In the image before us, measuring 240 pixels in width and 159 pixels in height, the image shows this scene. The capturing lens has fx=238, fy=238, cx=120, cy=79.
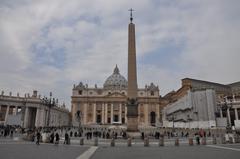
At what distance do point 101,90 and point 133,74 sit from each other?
76906 millimetres

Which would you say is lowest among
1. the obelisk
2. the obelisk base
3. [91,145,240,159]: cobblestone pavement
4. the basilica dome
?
[91,145,240,159]: cobblestone pavement

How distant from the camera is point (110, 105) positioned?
93.5 meters

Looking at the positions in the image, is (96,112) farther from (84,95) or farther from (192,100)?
(192,100)

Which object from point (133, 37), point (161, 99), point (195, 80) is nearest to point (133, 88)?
point (133, 37)

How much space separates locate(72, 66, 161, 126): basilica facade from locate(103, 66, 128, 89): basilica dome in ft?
21.7

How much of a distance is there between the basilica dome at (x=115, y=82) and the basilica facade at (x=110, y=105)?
21.7 feet

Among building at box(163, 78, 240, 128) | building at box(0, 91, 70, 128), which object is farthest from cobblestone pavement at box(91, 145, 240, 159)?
building at box(0, 91, 70, 128)

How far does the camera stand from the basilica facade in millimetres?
92500

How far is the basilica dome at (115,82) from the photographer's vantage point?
104088 millimetres

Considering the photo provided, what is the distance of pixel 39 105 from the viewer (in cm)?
6022

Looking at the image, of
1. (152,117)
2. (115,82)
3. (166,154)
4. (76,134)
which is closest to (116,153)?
(166,154)

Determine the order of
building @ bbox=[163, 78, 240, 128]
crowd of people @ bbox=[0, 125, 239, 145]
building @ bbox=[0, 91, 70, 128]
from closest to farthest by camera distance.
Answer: crowd of people @ bbox=[0, 125, 239, 145]
building @ bbox=[163, 78, 240, 128]
building @ bbox=[0, 91, 70, 128]

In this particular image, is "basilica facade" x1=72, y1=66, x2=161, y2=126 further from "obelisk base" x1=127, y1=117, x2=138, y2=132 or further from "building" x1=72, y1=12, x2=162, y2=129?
"obelisk base" x1=127, y1=117, x2=138, y2=132

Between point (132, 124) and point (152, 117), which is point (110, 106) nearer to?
point (152, 117)
